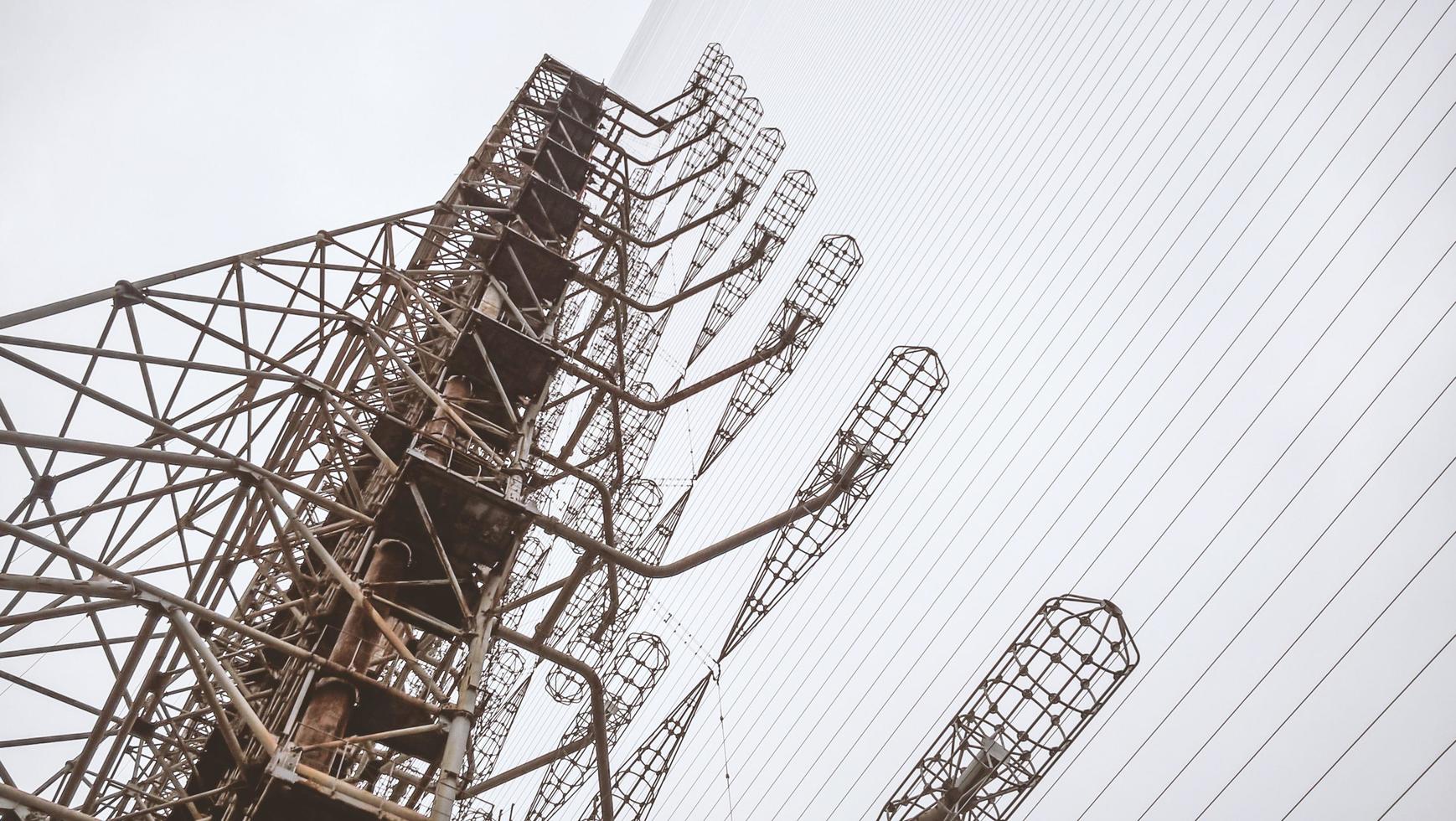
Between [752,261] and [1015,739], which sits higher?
[752,261]

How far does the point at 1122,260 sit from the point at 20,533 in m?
19.3

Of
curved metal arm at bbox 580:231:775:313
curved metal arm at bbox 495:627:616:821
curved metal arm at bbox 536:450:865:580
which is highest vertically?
curved metal arm at bbox 580:231:775:313

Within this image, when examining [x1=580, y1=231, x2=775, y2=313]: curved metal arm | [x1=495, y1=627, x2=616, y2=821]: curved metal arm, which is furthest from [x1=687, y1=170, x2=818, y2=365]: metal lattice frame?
[x1=495, y1=627, x2=616, y2=821]: curved metal arm

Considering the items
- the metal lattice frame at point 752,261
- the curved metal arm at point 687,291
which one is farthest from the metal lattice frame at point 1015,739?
the metal lattice frame at point 752,261

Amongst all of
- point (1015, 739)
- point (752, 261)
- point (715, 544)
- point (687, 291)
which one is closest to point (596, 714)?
point (715, 544)

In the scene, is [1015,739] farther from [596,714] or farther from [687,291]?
[687,291]

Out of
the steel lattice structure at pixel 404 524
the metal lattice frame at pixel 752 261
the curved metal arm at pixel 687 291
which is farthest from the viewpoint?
the metal lattice frame at pixel 752 261

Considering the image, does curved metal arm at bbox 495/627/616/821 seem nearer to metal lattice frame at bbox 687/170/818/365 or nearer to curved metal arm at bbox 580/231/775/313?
curved metal arm at bbox 580/231/775/313

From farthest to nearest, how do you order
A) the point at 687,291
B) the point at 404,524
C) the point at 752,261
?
the point at 687,291 < the point at 752,261 < the point at 404,524

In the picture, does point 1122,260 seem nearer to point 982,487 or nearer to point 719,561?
point 982,487

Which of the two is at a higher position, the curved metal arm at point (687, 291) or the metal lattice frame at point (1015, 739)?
the curved metal arm at point (687, 291)

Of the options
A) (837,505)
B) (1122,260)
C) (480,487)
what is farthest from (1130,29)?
(480,487)

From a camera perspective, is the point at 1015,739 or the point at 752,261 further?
the point at 752,261

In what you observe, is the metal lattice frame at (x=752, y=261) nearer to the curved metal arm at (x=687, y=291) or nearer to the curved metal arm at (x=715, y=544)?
the curved metal arm at (x=687, y=291)
